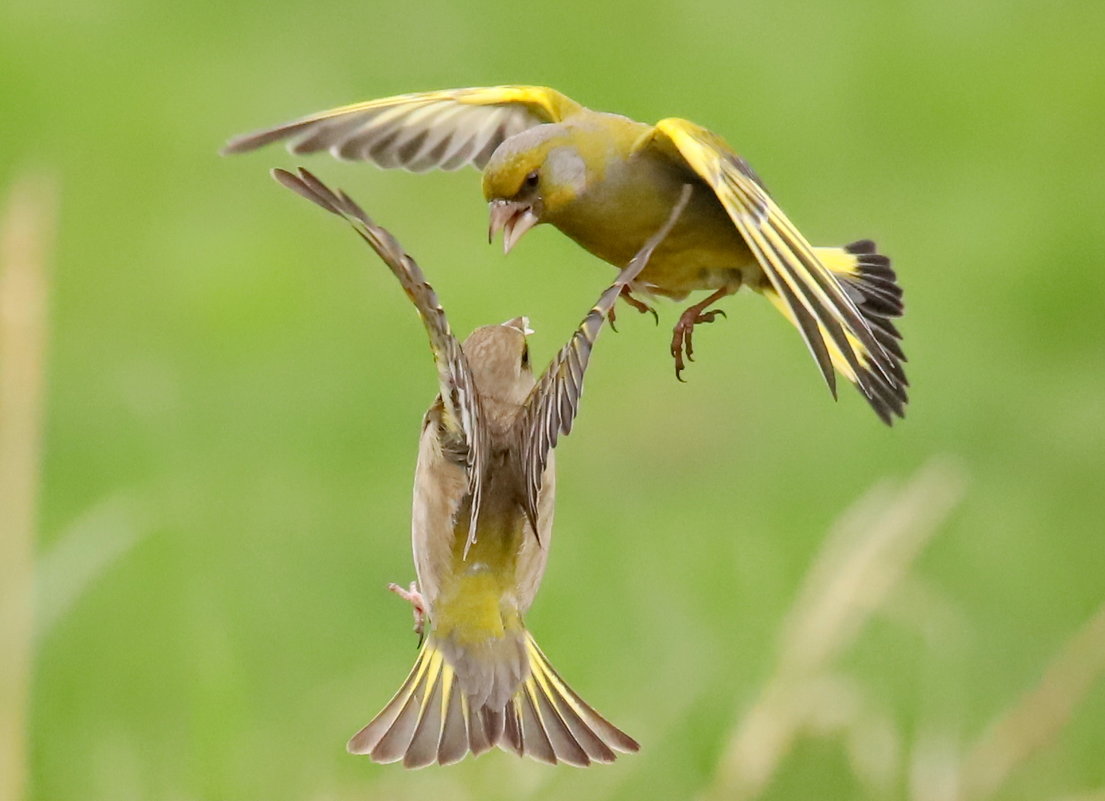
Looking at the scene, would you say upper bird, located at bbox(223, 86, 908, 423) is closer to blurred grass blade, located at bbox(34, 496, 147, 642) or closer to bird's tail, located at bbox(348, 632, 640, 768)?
bird's tail, located at bbox(348, 632, 640, 768)

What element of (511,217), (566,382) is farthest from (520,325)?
(566,382)

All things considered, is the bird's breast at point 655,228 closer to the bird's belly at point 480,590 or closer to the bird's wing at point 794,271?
the bird's wing at point 794,271

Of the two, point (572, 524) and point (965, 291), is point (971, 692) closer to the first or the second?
point (572, 524)

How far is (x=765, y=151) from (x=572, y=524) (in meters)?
4.06

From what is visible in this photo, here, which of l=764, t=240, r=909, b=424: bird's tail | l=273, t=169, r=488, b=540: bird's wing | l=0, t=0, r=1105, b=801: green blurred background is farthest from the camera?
l=0, t=0, r=1105, b=801: green blurred background

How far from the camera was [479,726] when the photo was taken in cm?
395

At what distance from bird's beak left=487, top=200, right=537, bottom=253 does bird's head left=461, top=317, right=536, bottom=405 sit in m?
0.17

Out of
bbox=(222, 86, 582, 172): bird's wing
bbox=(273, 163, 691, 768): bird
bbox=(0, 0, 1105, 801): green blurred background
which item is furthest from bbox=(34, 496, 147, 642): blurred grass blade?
bbox=(222, 86, 582, 172): bird's wing

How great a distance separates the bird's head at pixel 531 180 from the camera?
167 inches

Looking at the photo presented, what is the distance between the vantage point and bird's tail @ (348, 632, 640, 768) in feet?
12.4

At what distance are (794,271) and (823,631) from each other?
0.62 m

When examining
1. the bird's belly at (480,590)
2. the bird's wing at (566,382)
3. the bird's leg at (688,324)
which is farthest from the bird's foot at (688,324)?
the bird's wing at (566,382)

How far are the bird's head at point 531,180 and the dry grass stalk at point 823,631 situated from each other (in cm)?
81

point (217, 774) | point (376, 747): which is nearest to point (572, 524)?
point (217, 774)
